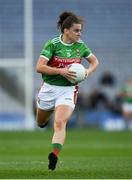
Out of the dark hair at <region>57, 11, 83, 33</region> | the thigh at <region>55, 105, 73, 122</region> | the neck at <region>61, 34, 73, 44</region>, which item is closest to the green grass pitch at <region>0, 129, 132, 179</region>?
the thigh at <region>55, 105, 73, 122</region>

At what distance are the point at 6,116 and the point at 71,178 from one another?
1903cm

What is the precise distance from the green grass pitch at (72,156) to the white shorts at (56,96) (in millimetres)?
841

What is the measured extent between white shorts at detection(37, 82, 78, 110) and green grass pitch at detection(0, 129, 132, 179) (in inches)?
33.1

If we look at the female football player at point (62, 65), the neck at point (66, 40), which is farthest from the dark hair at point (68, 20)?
the neck at point (66, 40)

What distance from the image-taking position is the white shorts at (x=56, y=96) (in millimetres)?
10914

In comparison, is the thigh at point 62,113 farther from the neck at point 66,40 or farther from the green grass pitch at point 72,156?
the neck at point 66,40

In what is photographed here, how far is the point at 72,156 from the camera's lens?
15.6 m

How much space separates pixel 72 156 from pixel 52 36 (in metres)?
14.5

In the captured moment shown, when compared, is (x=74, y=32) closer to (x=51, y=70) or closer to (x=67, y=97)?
(x=51, y=70)

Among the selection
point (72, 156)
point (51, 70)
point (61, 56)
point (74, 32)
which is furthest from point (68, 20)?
point (72, 156)

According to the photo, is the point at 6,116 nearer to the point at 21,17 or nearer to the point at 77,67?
the point at 21,17

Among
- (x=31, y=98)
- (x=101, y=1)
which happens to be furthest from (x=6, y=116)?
(x=101, y=1)

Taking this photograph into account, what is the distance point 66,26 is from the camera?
1095cm

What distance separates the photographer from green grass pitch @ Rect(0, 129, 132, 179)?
1010 centimetres
